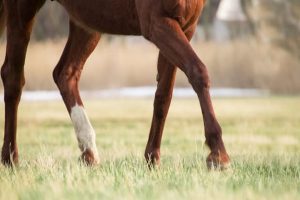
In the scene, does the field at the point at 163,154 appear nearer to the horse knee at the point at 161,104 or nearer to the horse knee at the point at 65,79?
the horse knee at the point at 161,104

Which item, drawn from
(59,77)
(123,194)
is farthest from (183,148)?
(123,194)

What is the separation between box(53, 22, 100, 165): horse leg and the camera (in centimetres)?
680

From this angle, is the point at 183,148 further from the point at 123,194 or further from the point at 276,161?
the point at 123,194

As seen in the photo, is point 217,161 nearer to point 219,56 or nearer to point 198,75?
point 198,75

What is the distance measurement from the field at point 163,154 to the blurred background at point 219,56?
66 cm

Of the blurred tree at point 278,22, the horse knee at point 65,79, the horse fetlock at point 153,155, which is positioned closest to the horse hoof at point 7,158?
the horse knee at point 65,79

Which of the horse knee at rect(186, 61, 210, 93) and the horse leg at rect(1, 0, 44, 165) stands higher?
the horse knee at rect(186, 61, 210, 93)

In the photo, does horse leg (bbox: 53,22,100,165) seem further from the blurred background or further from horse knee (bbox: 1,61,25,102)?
the blurred background

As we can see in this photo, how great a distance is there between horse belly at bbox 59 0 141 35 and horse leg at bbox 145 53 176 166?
0.35 metres

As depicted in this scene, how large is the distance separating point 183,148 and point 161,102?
283 cm

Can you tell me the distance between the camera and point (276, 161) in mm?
6500

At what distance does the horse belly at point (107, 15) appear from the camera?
584 cm

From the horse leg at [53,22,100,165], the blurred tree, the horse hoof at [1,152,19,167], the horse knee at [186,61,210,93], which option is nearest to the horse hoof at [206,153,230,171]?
the horse knee at [186,61,210,93]

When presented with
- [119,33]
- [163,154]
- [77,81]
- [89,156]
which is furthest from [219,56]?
[119,33]
